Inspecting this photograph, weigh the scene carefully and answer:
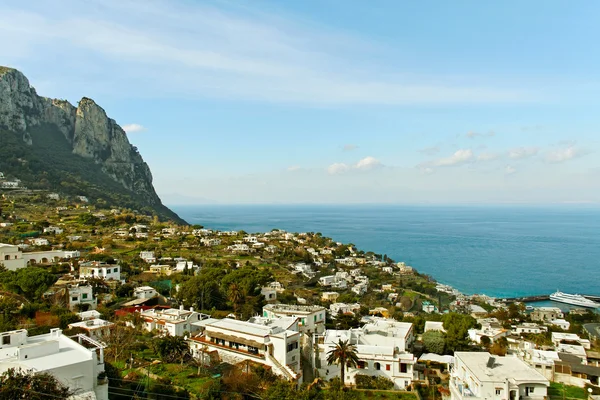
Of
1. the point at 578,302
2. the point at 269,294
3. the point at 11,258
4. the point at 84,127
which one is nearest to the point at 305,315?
the point at 269,294

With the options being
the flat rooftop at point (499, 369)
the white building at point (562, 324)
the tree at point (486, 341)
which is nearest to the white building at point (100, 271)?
the flat rooftop at point (499, 369)

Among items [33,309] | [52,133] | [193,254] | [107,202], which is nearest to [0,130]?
[52,133]

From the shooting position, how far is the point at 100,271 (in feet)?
110

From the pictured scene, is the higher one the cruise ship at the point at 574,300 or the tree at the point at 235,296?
the tree at the point at 235,296

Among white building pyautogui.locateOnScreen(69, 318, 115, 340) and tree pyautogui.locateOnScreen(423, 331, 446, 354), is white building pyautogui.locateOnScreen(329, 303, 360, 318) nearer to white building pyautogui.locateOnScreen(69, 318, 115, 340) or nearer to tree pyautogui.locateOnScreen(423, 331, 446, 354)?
tree pyautogui.locateOnScreen(423, 331, 446, 354)

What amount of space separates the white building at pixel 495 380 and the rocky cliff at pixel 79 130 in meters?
101

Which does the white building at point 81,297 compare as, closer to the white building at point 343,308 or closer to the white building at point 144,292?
the white building at point 144,292

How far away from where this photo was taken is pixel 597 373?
67.4 ft

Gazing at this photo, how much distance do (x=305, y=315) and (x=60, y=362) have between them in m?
15.2

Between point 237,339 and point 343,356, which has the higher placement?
point 237,339

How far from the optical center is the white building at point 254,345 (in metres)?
18.5

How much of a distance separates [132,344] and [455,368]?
14.8 metres

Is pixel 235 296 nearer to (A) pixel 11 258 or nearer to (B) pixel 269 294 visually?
(B) pixel 269 294

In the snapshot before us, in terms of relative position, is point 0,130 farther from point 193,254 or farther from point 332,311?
point 332,311
